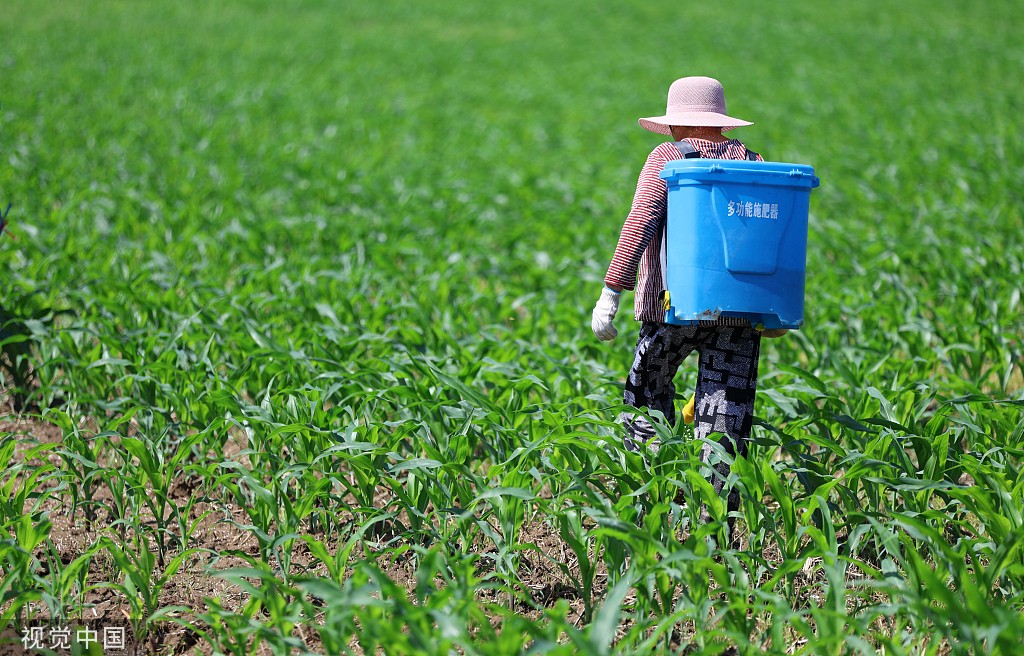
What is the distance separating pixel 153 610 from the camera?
2779mm

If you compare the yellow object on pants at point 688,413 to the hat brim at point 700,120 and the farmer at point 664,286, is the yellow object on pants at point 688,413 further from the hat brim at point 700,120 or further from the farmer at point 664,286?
the hat brim at point 700,120

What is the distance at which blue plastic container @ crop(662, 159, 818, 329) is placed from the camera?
2.87m

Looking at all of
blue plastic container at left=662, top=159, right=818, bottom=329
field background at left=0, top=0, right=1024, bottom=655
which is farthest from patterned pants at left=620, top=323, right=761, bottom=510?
blue plastic container at left=662, top=159, right=818, bottom=329

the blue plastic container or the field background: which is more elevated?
the blue plastic container

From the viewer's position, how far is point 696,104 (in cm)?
315

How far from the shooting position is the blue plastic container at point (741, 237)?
113 inches

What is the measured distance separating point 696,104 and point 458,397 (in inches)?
59.6

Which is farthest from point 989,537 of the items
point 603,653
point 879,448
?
point 603,653

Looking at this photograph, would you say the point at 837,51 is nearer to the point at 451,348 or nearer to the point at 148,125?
the point at 148,125

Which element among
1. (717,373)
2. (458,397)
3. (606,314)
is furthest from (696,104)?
(458,397)

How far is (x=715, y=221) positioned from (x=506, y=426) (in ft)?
3.61

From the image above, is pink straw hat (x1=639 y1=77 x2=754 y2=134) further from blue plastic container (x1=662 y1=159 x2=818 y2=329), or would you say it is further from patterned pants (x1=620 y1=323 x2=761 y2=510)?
patterned pants (x1=620 y1=323 x2=761 y2=510)

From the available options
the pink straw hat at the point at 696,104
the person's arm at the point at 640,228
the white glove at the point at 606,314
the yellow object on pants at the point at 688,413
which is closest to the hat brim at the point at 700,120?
the pink straw hat at the point at 696,104

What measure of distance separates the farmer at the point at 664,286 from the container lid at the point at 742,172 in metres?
0.26
